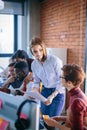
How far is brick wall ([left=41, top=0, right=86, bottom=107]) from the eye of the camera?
→ 13.1 ft

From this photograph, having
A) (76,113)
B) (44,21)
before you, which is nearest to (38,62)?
(76,113)

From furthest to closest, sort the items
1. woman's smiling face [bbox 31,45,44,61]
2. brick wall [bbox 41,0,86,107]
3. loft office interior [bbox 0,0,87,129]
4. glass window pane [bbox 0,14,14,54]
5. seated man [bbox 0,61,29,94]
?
glass window pane [bbox 0,14,14,54], loft office interior [bbox 0,0,87,129], brick wall [bbox 41,0,86,107], woman's smiling face [bbox 31,45,44,61], seated man [bbox 0,61,29,94]

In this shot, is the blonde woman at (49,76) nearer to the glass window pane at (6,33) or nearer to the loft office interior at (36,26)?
the loft office interior at (36,26)

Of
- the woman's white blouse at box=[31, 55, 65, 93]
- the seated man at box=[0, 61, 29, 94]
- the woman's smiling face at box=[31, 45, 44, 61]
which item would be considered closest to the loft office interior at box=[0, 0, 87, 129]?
the woman's white blouse at box=[31, 55, 65, 93]

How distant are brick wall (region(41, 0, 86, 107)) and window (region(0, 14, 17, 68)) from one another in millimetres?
869

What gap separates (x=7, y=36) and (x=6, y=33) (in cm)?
8

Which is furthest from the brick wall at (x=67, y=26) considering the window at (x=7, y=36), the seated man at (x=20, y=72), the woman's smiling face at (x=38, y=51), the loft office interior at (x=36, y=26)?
the seated man at (x=20, y=72)

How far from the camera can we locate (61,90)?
2465 mm

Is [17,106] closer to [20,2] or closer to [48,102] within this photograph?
[48,102]

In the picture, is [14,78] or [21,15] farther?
[21,15]

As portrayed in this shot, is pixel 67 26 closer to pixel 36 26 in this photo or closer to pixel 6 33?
pixel 36 26

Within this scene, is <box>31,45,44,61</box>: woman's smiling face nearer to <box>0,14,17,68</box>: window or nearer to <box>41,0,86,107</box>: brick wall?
<box>41,0,86,107</box>: brick wall

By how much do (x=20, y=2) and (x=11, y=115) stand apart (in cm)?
499

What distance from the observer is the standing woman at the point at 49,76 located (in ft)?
7.85
